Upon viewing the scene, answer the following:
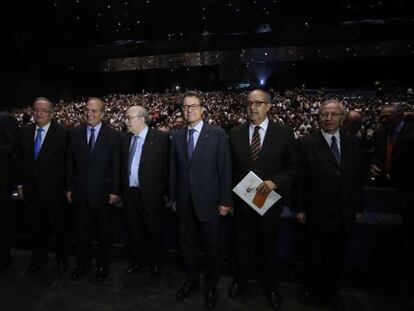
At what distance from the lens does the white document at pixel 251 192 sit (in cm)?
252

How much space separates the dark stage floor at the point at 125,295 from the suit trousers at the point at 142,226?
0.22 meters

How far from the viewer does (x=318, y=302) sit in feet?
8.86

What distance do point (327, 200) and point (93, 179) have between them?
6.88 feet

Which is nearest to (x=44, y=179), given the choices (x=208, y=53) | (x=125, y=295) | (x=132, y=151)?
(x=132, y=151)

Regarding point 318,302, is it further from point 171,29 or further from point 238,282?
point 171,29

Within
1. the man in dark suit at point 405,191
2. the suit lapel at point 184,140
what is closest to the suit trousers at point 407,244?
the man in dark suit at point 405,191

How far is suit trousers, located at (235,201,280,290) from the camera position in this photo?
2627 millimetres

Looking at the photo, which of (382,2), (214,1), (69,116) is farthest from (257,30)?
(69,116)

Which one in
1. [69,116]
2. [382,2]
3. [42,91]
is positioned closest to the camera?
[69,116]

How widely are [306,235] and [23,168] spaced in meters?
2.78

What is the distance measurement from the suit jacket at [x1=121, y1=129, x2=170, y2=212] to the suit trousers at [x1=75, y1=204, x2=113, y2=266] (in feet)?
1.13

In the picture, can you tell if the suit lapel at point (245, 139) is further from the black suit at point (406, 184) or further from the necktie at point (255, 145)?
the black suit at point (406, 184)

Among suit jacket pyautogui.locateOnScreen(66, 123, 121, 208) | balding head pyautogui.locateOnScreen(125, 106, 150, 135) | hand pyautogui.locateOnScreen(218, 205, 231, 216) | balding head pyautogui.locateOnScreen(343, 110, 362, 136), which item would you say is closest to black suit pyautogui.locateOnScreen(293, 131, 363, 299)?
hand pyautogui.locateOnScreen(218, 205, 231, 216)

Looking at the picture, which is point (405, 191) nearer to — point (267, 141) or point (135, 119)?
point (267, 141)
